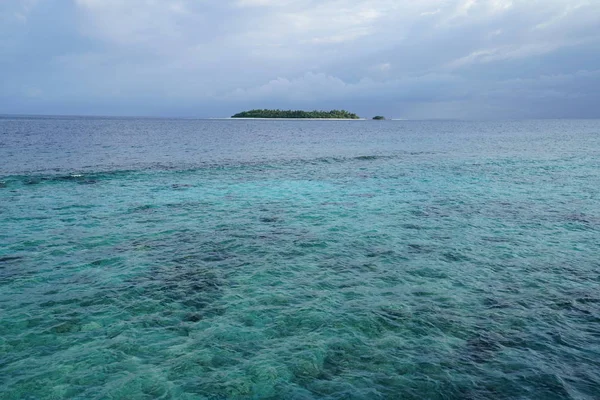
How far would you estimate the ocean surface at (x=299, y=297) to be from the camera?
29.2ft

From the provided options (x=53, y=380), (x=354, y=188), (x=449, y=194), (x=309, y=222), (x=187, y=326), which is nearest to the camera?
(x=53, y=380)

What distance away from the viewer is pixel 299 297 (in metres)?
12.9

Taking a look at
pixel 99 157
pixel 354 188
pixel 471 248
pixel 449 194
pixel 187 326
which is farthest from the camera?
pixel 99 157

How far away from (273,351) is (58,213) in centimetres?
1936

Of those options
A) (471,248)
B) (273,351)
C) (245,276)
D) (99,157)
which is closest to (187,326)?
(273,351)

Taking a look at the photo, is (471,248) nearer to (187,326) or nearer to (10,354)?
(187,326)

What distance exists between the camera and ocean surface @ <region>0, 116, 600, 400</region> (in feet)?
29.2

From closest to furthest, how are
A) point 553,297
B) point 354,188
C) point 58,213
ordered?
point 553,297 < point 58,213 < point 354,188

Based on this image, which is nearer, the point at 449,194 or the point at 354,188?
the point at 449,194

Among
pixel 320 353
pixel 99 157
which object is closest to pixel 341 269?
pixel 320 353

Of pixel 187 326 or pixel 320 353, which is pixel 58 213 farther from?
pixel 320 353

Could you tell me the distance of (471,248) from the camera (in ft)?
57.5

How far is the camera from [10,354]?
385 inches

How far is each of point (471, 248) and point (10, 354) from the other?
55.0 ft
